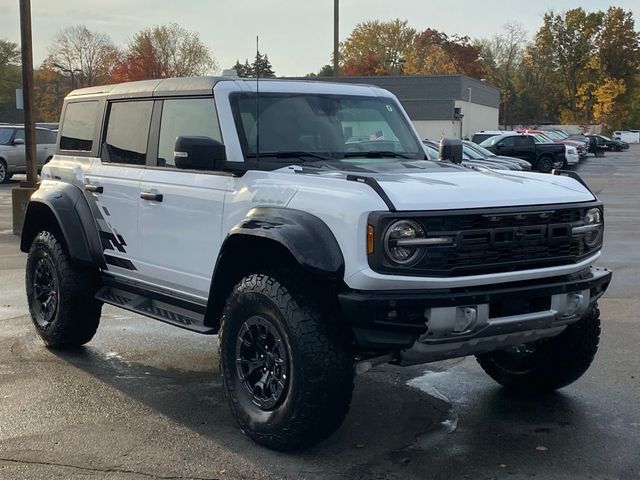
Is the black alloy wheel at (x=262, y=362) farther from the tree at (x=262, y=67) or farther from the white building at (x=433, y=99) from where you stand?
the white building at (x=433, y=99)

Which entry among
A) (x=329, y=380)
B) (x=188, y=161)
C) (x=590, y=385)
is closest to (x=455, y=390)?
(x=590, y=385)

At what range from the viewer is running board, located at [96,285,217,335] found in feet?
17.0

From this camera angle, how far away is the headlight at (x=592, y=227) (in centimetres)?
465

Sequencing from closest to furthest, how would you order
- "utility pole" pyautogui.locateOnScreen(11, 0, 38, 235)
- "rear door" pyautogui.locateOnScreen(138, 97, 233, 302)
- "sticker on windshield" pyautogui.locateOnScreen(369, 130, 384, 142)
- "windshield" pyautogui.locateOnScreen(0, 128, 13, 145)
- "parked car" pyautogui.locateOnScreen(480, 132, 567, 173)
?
"rear door" pyautogui.locateOnScreen(138, 97, 233, 302) → "sticker on windshield" pyautogui.locateOnScreen(369, 130, 384, 142) → "utility pole" pyautogui.locateOnScreen(11, 0, 38, 235) → "windshield" pyautogui.locateOnScreen(0, 128, 13, 145) → "parked car" pyautogui.locateOnScreen(480, 132, 567, 173)

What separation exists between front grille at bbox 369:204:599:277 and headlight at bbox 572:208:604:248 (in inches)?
2.7

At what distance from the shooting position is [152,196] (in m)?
5.48

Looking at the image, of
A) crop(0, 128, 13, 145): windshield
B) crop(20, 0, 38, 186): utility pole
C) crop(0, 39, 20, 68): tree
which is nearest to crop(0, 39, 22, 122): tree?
crop(0, 39, 20, 68): tree

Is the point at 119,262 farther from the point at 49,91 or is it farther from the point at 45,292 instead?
the point at 49,91

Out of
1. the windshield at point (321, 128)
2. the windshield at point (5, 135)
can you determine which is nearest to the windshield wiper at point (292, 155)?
the windshield at point (321, 128)

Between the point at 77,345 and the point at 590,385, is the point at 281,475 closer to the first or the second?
the point at 590,385

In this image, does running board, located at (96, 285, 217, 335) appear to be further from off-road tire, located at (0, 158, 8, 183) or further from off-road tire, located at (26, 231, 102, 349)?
off-road tire, located at (0, 158, 8, 183)

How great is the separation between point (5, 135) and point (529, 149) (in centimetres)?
1973

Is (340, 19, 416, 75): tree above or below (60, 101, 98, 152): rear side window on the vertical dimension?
above

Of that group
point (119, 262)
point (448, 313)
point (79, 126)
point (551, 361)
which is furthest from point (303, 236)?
point (79, 126)
